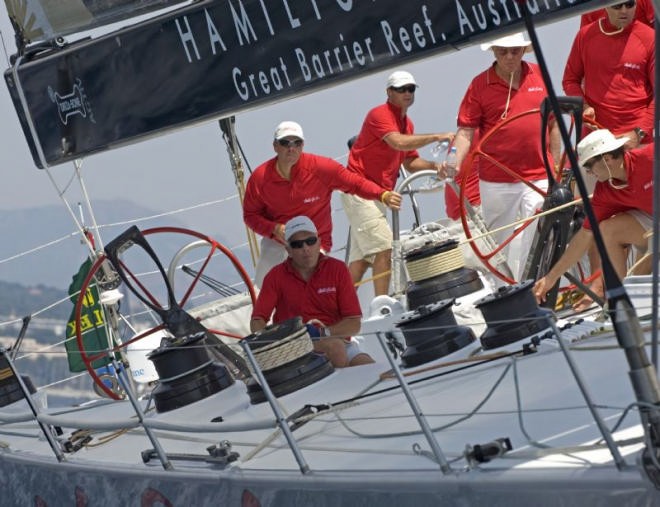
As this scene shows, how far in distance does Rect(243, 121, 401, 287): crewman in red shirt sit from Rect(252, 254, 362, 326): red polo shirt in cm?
92

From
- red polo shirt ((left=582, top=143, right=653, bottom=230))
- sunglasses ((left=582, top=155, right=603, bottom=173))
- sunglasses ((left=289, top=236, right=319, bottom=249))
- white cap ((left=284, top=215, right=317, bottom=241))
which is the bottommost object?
red polo shirt ((left=582, top=143, right=653, bottom=230))

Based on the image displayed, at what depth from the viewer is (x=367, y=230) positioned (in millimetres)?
7719

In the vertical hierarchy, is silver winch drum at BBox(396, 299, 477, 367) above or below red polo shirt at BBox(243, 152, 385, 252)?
below

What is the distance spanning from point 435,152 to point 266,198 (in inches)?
35.0

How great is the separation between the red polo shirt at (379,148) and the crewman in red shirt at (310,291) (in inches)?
56.5

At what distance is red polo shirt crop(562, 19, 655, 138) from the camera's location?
6363 mm

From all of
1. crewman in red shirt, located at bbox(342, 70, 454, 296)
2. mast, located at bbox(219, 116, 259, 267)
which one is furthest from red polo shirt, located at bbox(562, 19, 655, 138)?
mast, located at bbox(219, 116, 259, 267)

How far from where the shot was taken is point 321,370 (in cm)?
555

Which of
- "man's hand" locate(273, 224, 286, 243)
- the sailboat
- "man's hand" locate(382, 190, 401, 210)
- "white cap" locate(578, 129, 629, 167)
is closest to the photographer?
the sailboat

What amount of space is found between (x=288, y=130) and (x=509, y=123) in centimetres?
110

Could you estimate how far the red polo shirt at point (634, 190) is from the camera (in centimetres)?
562

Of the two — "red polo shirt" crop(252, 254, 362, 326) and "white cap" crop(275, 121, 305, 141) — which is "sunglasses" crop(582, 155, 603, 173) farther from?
"white cap" crop(275, 121, 305, 141)

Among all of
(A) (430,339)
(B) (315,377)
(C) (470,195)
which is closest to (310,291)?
(B) (315,377)

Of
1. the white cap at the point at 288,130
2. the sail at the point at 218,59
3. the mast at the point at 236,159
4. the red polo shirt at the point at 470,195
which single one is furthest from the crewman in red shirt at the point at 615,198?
the mast at the point at 236,159
